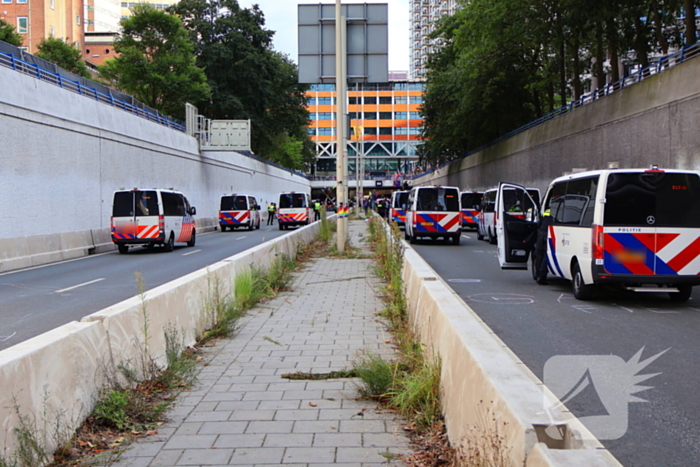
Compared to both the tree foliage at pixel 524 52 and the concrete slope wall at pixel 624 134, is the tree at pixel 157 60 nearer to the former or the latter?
the tree foliage at pixel 524 52

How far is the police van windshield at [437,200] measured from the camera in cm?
2659

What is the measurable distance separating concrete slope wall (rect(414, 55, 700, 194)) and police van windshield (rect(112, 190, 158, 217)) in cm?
1708

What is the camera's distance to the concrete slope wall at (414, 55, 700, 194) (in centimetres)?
2178

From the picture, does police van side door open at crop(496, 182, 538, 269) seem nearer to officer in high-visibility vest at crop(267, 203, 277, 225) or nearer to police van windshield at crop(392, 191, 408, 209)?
police van windshield at crop(392, 191, 408, 209)

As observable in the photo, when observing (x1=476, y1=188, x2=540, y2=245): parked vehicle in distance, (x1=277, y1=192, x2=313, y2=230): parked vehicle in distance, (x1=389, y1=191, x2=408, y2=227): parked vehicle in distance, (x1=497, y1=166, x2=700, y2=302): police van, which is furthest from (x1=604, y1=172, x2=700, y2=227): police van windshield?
(x1=277, y1=192, x2=313, y2=230): parked vehicle in distance

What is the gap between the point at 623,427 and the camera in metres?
5.12

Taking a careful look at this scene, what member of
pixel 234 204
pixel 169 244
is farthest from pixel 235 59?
pixel 169 244

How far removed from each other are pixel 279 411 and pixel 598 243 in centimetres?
731

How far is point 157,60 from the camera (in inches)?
2138

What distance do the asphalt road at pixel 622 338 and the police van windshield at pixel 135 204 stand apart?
446 inches

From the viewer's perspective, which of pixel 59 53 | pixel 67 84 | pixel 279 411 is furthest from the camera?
pixel 59 53

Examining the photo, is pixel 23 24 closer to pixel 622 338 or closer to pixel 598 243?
pixel 598 243

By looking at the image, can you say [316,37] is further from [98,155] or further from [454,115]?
[454,115]

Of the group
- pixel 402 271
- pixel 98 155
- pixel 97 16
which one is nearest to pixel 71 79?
pixel 98 155
